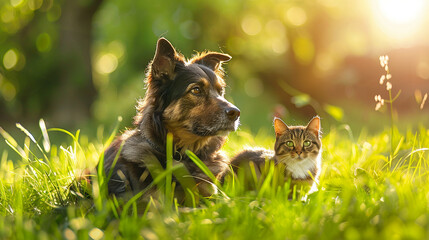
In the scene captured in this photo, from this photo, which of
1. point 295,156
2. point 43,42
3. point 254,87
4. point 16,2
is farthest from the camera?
point 254,87

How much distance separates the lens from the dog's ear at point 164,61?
12.2 feet

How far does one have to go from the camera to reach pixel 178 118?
371 cm

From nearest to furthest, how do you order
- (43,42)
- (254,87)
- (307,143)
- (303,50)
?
(307,143), (303,50), (43,42), (254,87)

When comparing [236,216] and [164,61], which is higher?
[164,61]

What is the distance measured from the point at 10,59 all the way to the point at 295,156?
11898mm

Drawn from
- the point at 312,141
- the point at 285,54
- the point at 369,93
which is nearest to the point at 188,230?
the point at 312,141

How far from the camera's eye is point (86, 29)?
12.5m

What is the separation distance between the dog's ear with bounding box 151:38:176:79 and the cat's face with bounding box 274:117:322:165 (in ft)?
4.27

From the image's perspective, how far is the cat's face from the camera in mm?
4168

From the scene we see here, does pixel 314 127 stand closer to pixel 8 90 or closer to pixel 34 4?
pixel 34 4

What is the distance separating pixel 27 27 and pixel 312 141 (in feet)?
39.4

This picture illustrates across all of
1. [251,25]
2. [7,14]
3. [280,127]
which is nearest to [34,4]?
[7,14]

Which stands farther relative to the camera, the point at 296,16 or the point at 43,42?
the point at 296,16

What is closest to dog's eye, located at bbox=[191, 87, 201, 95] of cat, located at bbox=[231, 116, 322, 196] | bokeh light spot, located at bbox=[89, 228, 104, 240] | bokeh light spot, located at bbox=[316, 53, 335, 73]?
cat, located at bbox=[231, 116, 322, 196]
